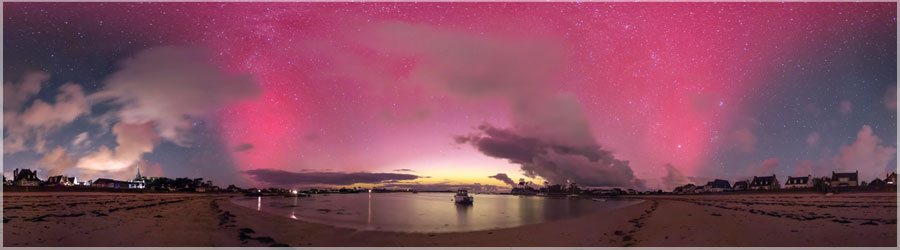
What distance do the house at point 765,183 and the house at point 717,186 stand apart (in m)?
17.8

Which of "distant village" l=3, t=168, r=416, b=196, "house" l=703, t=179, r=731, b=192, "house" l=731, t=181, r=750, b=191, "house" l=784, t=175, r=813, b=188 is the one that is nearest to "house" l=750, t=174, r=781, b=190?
"house" l=731, t=181, r=750, b=191

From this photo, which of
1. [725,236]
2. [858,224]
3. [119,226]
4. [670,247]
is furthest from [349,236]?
[858,224]

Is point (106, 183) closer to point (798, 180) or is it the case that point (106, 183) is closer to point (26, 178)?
point (26, 178)

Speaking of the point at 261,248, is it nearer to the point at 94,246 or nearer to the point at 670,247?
the point at 94,246

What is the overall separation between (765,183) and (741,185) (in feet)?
53.6

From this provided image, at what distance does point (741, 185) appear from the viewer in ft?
405

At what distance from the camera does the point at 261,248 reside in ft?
62.9

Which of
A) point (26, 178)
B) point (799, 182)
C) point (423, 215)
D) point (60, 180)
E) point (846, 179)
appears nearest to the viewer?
point (423, 215)

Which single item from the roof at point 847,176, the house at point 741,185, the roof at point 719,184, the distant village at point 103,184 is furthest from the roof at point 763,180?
the distant village at point 103,184

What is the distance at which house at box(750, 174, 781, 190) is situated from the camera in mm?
106125

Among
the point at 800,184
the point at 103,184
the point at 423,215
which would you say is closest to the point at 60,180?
the point at 103,184

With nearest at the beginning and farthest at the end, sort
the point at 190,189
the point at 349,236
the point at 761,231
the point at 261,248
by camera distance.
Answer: the point at 261,248
the point at 761,231
the point at 349,236
the point at 190,189

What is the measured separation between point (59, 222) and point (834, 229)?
4387 centimetres

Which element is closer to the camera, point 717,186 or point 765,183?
point 765,183
